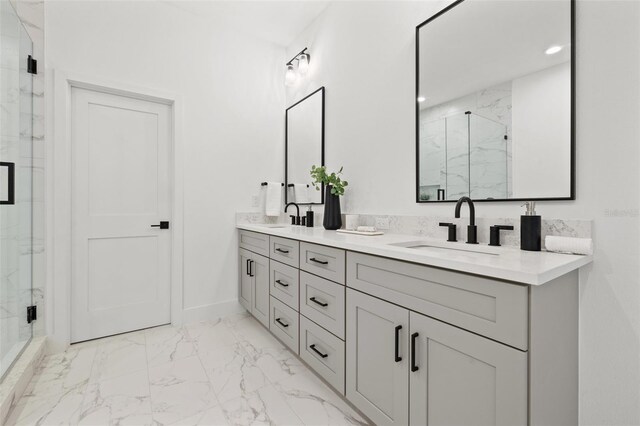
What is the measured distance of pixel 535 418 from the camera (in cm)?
88

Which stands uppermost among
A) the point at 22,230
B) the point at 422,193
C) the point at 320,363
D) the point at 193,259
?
the point at 422,193

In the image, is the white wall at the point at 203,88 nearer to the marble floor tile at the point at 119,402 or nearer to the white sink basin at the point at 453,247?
the marble floor tile at the point at 119,402

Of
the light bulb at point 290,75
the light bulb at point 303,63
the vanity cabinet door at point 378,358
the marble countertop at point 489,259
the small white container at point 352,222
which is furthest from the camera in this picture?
the light bulb at point 290,75

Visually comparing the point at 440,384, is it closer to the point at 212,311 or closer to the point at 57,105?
the point at 212,311

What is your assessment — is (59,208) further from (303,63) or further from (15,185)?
(303,63)

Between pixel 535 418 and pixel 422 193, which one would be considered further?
pixel 422 193

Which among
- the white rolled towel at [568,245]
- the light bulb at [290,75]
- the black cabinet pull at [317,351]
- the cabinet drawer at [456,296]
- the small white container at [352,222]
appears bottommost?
the black cabinet pull at [317,351]

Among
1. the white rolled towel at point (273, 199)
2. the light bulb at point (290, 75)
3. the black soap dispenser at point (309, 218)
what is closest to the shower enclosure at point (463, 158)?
the black soap dispenser at point (309, 218)

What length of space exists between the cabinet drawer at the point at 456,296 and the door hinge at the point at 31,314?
224 cm

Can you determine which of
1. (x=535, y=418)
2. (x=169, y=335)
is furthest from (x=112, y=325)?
(x=535, y=418)

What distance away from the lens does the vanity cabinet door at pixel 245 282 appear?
266cm

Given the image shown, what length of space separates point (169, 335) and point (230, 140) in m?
1.78

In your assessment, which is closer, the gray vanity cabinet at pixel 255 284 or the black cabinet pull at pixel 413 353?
the black cabinet pull at pixel 413 353

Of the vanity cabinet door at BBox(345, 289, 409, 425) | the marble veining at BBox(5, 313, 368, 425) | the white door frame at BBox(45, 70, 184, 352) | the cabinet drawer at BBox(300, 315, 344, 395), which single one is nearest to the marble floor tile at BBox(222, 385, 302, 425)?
the marble veining at BBox(5, 313, 368, 425)
